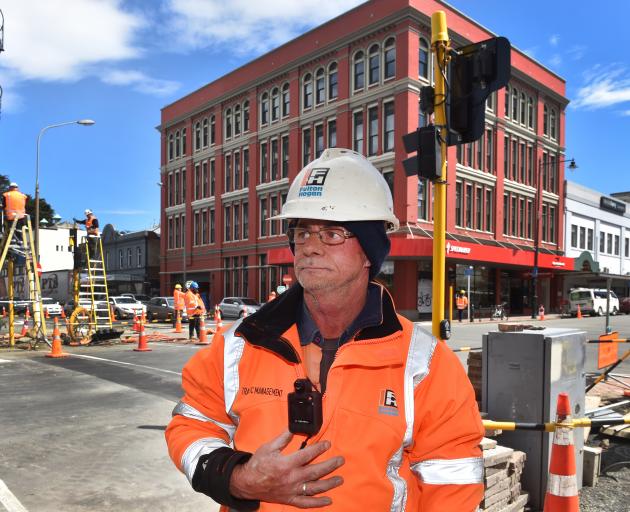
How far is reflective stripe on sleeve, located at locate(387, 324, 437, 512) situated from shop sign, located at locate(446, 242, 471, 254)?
28190 millimetres

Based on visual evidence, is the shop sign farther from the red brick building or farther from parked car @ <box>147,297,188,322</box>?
parked car @ <box>147,297,188,322</box>

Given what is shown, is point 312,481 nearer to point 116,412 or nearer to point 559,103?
point 116,412

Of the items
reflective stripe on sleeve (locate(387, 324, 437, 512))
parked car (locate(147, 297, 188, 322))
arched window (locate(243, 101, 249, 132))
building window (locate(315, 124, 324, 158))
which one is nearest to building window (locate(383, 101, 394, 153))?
building window (locate(315, 124, 324, 158))

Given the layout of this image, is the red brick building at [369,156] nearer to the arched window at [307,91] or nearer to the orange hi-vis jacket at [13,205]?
the arched window at [307,91]

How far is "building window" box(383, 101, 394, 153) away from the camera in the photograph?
32.3 m

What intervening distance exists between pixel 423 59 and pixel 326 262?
3294 cm

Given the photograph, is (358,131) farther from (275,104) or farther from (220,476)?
(220,476)

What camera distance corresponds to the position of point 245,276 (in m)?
41.5

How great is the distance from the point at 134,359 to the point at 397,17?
25.2 meters

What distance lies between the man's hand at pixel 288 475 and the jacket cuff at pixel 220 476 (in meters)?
0.07

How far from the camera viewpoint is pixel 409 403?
1981 mm

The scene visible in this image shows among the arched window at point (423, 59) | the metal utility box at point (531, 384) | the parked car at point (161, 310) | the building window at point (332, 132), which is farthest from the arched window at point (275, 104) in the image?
the metal utility box at point (531, 384)

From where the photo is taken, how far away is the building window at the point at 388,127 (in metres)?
32.3

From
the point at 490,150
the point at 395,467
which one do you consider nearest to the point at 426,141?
the point at 395,467
